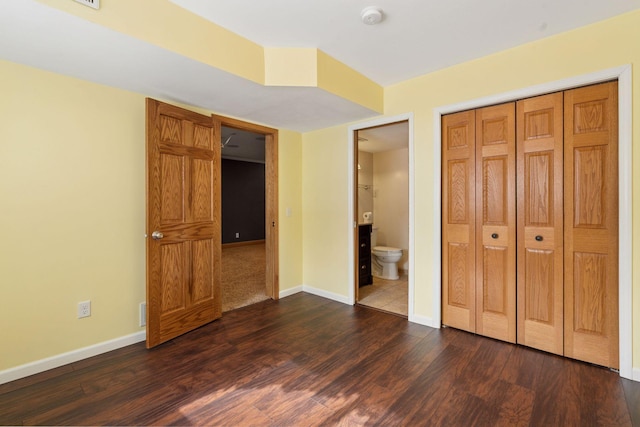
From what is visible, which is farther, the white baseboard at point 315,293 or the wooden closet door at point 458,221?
the white baseboard at point 315,293

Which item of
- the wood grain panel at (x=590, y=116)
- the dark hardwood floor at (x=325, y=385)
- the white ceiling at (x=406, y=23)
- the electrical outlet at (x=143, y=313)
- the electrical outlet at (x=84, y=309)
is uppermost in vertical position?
the white ceiling at (x=406, y=23)

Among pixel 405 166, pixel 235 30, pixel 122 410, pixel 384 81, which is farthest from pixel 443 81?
pixel 122 410

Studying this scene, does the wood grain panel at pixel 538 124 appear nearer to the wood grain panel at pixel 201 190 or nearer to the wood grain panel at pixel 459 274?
the wood grain panel at pixel 459 274

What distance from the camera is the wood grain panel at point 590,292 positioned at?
82.3 inches

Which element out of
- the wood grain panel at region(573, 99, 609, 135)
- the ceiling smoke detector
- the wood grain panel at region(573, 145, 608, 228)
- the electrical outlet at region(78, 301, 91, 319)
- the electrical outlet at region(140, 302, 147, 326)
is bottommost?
the electrical outlet at region(140, 302, 147, 326)

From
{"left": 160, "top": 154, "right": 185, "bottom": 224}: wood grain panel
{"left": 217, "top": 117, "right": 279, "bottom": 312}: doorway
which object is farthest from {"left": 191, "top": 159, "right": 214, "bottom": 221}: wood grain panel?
{"left": 217, "top": 117, "right": 279, "bottom": 312}: doorway

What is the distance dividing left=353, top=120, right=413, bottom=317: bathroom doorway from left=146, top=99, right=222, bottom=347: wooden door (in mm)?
1937

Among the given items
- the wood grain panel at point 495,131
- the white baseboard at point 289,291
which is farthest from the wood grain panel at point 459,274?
the white baseboard at point 289,291

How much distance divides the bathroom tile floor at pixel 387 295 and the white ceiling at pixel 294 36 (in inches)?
93.2

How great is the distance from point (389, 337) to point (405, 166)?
127 inches

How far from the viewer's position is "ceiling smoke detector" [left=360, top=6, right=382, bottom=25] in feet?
6.16

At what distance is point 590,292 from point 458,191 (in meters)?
1.22

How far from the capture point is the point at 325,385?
1.93 meters

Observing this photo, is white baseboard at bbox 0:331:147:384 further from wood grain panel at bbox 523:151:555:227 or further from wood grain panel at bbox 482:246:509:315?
wood grain panel at bbox 523:151:555:227
